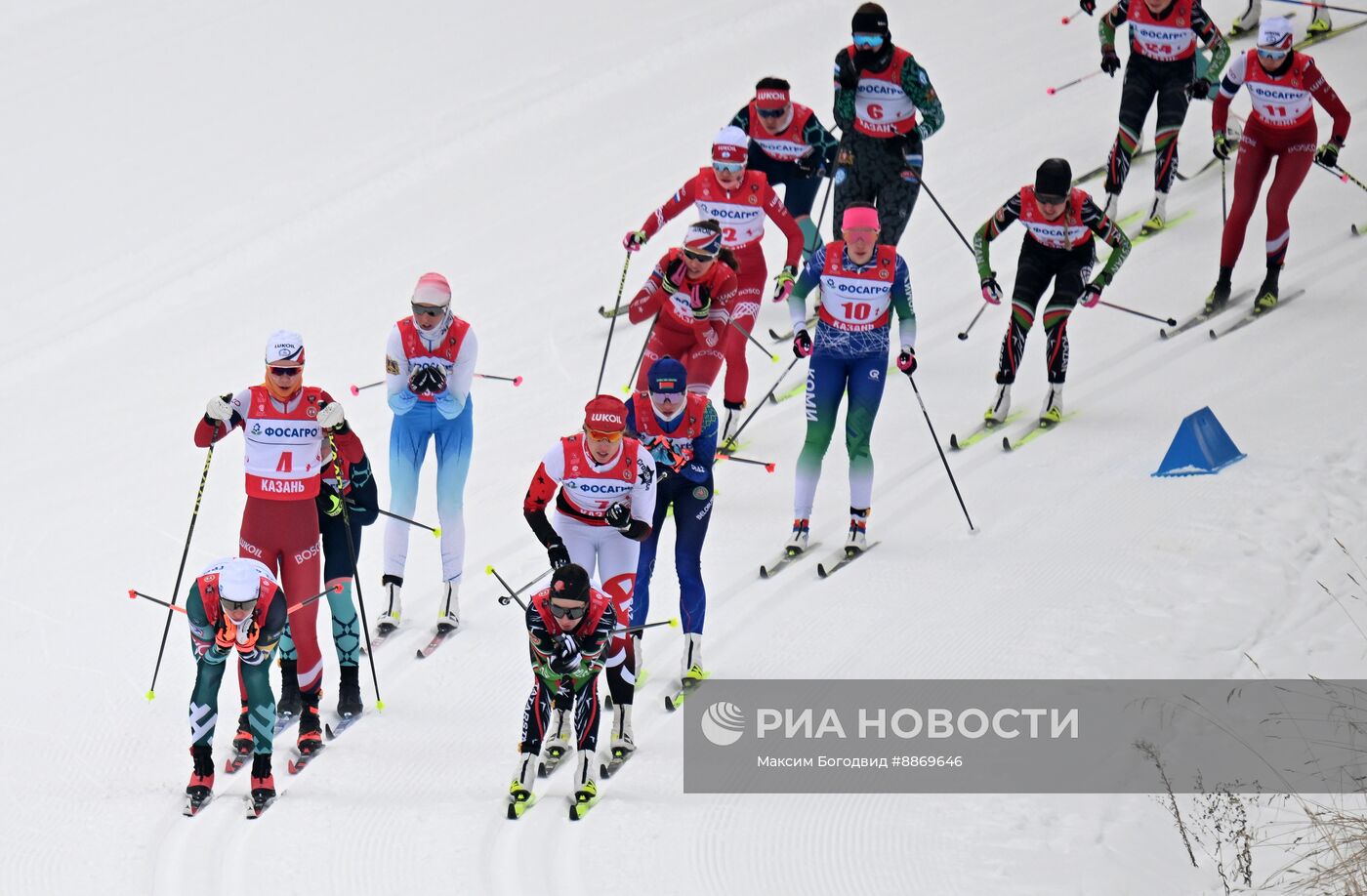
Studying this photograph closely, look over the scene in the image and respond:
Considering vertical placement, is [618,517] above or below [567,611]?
above

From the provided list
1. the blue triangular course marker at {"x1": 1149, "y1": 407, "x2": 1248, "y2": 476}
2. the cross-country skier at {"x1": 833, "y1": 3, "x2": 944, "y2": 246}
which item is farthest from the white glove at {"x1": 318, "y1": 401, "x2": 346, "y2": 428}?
the blue triangular course marker at {"x1": 1149, "y1": 407, "x2": 1248, "y2": 476}

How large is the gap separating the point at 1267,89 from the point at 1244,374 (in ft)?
5.48

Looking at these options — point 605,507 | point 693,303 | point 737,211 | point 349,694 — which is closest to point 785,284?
point 693,303

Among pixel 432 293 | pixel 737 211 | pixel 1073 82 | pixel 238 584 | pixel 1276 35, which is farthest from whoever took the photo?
pixel 1073 82

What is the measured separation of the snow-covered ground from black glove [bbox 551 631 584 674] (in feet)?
2.12

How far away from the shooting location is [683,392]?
8227 mm

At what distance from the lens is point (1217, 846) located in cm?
708

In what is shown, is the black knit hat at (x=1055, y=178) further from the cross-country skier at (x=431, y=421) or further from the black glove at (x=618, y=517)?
the black glove at (x=618, y=517)

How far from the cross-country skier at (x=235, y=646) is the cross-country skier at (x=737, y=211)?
365 cm

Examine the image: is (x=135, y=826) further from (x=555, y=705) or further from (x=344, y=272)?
(x=344, y=272)

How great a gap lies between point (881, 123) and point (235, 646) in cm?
567

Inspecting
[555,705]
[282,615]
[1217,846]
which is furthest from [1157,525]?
[282,615]

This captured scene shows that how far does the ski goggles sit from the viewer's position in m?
7.17

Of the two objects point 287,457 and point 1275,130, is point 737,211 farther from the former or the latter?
point 287,457
